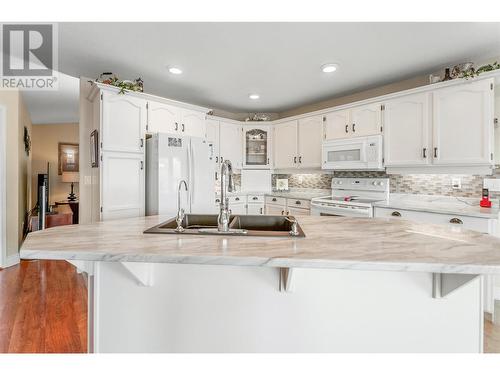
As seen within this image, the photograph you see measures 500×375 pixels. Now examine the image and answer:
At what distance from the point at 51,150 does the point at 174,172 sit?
4902 millimetres

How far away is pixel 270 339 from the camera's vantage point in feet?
4.14

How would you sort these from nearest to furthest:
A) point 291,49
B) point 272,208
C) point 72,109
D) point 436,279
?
point 436,279 → point 291,49 → point 272,208 → point 72,109

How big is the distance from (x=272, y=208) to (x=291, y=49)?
8.20ft

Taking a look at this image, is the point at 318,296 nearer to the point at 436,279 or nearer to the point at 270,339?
the point at 270,339

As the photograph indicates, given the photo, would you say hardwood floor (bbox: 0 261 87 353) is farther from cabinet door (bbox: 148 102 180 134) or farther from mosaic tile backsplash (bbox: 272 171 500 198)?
mosaic tile backsplash (bbox: 272 171 500 198)

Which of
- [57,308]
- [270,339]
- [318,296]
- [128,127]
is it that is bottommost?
[57,308]

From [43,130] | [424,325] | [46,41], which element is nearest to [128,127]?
[46,41]

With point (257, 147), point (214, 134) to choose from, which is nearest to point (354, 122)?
point (257, 147)

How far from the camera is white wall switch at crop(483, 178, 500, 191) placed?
253 centimetres

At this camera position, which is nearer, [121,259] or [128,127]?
[121,259]

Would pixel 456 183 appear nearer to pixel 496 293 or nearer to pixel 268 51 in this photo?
pixel 496 293

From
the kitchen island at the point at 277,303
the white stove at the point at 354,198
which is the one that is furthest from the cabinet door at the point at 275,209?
the kitchen island at the point at 277,303

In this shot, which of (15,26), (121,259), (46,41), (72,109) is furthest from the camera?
(72,109)

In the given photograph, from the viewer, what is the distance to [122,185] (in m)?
2.95
